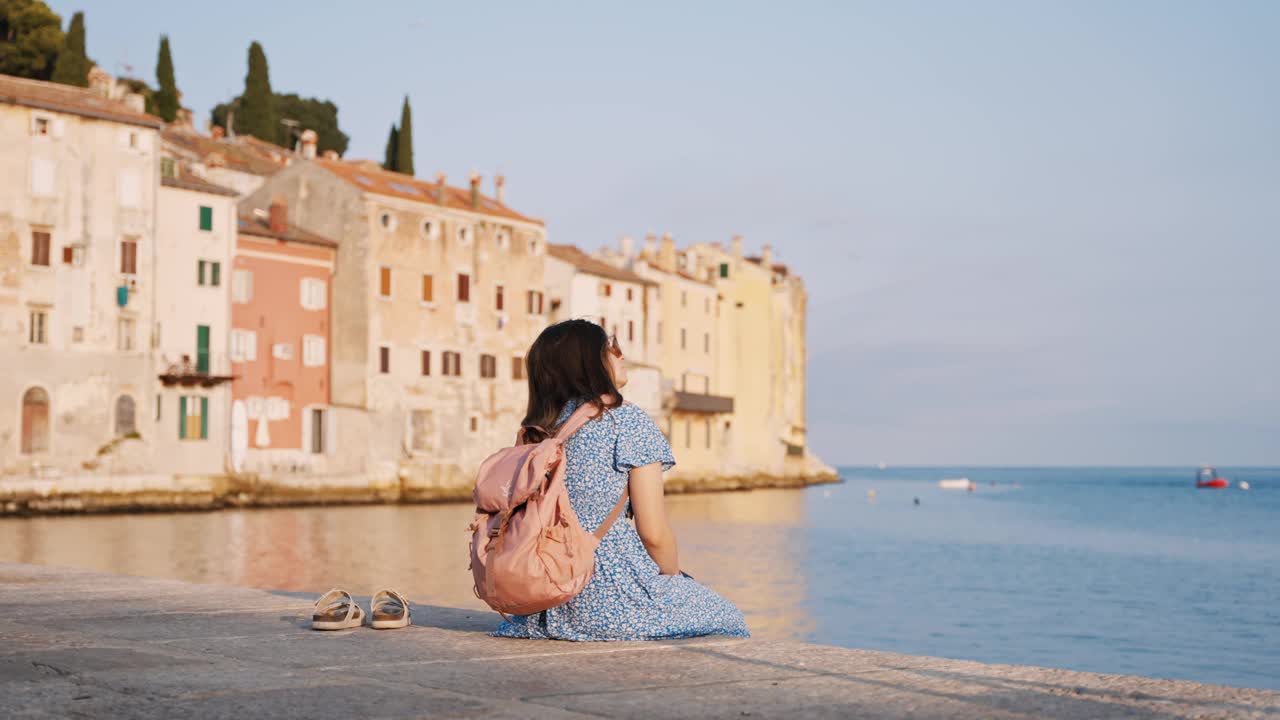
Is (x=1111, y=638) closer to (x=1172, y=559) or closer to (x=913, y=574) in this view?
(x=913, y=574)

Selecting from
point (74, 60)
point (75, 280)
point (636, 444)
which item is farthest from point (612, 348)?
point (74, 60)

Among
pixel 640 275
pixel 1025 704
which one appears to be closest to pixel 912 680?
pixel 1025 704

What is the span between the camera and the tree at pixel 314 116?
275 ft

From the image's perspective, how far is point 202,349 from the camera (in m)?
44.1

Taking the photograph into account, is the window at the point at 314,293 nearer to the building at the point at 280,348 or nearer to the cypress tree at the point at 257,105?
the building at the point at 280,348

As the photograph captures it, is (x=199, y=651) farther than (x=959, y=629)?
No

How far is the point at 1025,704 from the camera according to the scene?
423 centimetres

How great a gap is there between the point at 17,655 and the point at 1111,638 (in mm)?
18540

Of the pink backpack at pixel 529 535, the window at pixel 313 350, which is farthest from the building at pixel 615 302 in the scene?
the pink backpack at pixel 529 535

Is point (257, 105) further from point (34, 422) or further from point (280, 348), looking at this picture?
point (34, 422)

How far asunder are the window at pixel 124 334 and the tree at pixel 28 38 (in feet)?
58.2

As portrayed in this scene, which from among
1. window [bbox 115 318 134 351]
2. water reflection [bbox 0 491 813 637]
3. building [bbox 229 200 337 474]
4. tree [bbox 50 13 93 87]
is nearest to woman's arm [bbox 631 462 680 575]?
water reflection [bbox 0 491 813 637]

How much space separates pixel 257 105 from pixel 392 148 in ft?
26.7

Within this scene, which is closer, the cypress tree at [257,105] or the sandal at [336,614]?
the sandal at [336,614]
